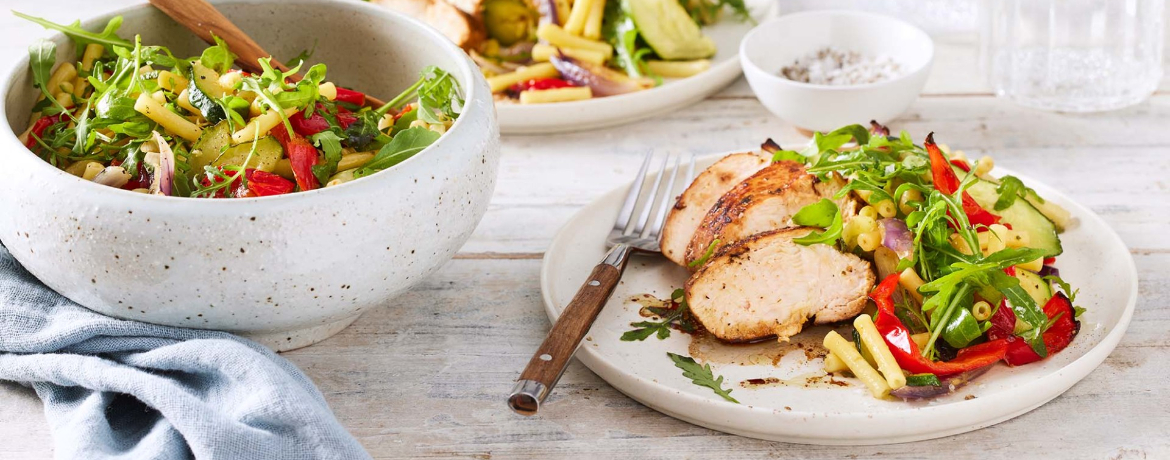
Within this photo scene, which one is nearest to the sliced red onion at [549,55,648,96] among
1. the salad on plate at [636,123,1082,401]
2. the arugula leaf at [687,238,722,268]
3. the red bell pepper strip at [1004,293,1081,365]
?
the salad on plate at [636,123,1082,401]

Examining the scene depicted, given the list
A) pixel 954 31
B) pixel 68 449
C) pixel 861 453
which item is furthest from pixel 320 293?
pixel 954 31

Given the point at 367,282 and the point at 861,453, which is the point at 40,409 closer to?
the point at 367,282

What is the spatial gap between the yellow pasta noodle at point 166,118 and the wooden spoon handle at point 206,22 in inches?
11.0

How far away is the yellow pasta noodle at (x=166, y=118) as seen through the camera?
1.70m

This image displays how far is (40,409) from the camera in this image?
5.56 ft

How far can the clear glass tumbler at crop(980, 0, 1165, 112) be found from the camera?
2.85m

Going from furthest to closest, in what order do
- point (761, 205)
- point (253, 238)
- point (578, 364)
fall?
point (761, 205) → point (578, 364) → point (253, 238)

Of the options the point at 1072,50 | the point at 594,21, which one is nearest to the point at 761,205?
the point at 594,21

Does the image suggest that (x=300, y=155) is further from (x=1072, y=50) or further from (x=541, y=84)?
(x=1072, y=50)

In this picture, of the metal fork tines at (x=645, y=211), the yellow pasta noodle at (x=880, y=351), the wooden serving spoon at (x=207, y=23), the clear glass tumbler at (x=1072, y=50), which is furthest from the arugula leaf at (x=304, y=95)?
the clear glass tumbler at (x=1072, y=50)

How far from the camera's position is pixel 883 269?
1.85 metres

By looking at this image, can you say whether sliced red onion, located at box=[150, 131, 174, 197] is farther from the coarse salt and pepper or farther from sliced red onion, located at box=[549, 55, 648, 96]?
the coarse salt and pepper

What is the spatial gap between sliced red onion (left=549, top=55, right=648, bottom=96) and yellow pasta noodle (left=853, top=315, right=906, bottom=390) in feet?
4.09

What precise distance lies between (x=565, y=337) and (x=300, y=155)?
529 mm
